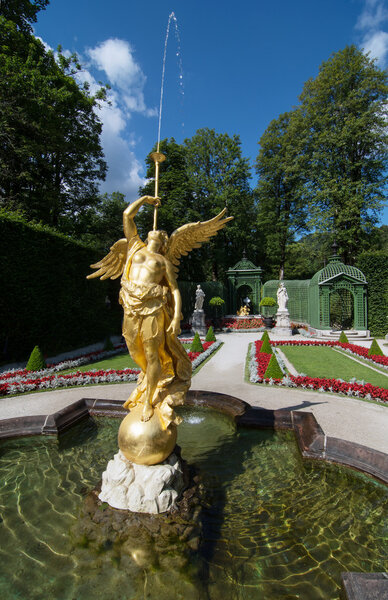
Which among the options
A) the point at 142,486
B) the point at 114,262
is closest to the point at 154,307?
the point at 114,262

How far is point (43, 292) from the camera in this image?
1250cm

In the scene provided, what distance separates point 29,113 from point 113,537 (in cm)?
1816

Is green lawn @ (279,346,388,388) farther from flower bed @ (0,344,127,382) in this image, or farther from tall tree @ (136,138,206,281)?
tall tree @ (136,138,206,281)

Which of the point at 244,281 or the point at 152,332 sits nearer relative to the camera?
the point at 152,332

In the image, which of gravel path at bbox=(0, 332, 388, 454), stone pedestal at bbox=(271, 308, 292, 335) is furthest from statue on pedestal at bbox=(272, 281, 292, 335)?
gravel path at bbox=(0, 332, 388, 454)

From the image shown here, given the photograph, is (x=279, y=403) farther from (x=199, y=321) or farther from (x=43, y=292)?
(x=199, y=321)

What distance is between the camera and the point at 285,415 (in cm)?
515

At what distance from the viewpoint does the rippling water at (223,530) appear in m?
2.30

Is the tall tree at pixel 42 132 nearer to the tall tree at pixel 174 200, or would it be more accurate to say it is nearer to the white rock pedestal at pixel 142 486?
the tall tree at pixel 174 200

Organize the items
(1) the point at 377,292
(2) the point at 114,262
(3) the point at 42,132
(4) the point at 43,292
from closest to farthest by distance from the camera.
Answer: (2) the point at 114,262 → (4) the point at 43,292 → (3) the point at 42,132 → (1) the point at 377,292

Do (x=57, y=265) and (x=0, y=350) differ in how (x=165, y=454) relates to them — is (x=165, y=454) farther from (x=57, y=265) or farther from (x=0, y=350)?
(x=57, y=265)

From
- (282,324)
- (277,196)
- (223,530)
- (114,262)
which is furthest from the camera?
(277,196)

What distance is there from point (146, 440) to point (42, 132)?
17.7 metres

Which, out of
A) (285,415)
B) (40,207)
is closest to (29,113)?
(40,207)
